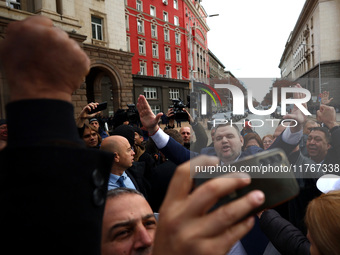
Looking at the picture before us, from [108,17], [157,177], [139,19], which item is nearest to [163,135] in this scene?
[157,177]

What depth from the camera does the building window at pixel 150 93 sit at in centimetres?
2769

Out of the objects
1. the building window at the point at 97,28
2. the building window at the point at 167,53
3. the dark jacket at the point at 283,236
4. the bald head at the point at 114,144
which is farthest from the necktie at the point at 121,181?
the building window at the point at 167,53

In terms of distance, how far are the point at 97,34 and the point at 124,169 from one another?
15.3 m

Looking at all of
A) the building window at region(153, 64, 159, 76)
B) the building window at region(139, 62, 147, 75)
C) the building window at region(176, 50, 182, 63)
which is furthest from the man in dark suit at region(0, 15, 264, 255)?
the building window at region(176, 50, 182, 63)

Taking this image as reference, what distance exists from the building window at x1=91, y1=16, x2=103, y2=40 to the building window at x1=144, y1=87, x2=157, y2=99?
37.4 feet

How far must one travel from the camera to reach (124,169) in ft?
9.08

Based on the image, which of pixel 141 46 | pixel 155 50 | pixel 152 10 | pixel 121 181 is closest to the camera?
pixel 121 181

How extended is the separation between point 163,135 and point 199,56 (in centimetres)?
4238

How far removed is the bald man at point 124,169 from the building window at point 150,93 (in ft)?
81.3

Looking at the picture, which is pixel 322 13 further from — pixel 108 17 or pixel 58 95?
pixel 58 95

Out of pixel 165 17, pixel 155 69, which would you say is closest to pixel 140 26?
pixel 155 69

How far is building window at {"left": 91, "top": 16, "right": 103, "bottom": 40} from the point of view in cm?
1591

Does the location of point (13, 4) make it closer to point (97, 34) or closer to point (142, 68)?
point (97, 34)

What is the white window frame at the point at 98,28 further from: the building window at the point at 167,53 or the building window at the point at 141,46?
the building window at the point at 167,53
